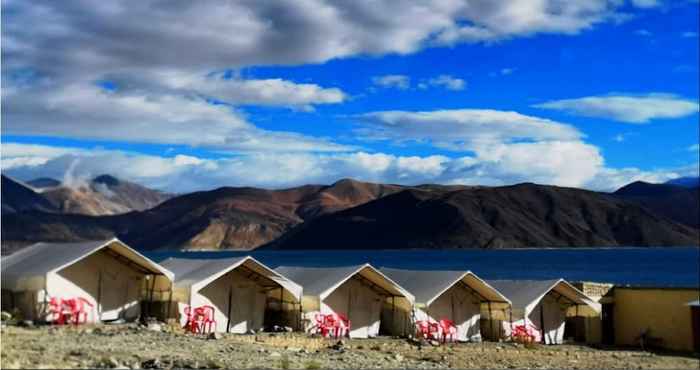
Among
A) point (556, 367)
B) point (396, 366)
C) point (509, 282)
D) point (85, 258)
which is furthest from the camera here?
point (509, 282)

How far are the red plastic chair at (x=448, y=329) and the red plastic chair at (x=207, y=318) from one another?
8275 millimetres

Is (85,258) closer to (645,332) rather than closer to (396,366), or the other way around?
(396,366)

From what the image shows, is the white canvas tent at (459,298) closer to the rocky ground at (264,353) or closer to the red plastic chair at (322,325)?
the rocky ground at (264,353)

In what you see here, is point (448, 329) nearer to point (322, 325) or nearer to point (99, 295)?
point (322, 325)

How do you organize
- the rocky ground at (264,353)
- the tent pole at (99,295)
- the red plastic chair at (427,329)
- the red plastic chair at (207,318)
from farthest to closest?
1. the red plastic chair at (427,329)
2. the red plastic chair at (207,318)
3. the tent pole at (99,295)
4. the rocky ground at (264,353)

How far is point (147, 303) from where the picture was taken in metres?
28.1

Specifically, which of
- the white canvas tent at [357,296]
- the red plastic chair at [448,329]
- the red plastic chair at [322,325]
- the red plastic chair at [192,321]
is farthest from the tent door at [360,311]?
the red plastic chair at [192,321]

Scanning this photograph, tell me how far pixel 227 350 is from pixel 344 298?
35.3 ft

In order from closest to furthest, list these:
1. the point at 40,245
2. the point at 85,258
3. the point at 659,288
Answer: the point at 85,258 < the point at 40,245 < the point at 659,288

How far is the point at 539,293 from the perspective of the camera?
33.0 m

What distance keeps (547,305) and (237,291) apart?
12.5m

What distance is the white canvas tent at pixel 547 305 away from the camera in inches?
1286

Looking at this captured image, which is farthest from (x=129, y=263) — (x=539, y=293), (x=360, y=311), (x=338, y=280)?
(x=539, y=293)


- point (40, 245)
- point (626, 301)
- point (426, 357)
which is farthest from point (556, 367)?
point (40, 245)
